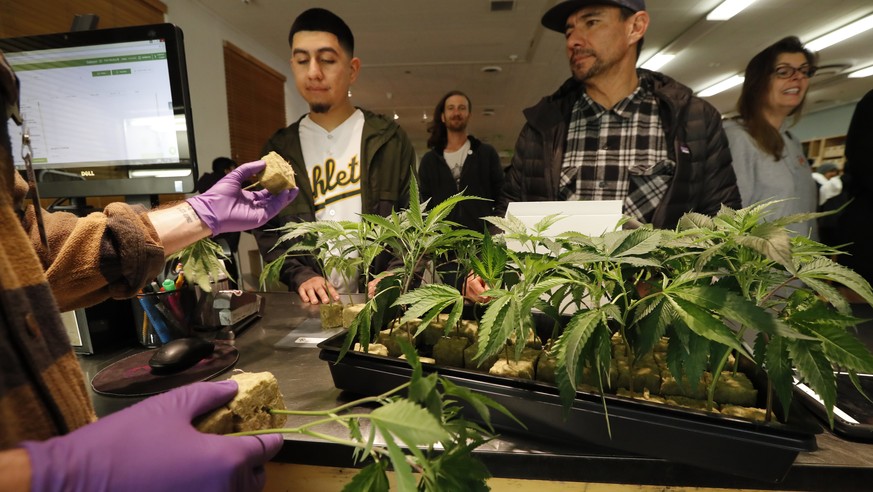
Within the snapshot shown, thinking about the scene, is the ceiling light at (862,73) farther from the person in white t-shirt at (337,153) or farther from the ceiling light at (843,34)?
the person in white t-shirt at (337,153)

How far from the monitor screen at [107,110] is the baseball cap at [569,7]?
4.33 ft

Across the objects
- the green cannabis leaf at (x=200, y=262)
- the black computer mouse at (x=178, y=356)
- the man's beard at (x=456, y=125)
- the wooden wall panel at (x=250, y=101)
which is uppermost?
the wooden wall panel at (x=250, y=101)

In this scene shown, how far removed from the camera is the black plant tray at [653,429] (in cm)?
51

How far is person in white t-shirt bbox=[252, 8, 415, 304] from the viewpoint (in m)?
1.71

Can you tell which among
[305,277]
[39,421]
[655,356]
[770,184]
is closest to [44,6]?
[305,277]

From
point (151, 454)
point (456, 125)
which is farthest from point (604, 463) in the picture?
point (456, 125)

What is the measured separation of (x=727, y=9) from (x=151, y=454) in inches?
228

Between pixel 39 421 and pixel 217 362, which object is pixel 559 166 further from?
pixel 39 421

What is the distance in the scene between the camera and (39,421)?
1.49 ft

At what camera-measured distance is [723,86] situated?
24.8 feet

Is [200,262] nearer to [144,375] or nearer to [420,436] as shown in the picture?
[144,375]

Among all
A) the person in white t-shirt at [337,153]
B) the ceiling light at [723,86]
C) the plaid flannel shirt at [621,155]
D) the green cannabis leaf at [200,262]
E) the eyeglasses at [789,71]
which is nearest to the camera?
the green cannabis leaf at [200,262]

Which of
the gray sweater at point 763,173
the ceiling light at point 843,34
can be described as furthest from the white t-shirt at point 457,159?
the ceiling light at point 843,34

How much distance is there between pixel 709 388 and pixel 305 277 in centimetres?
129
